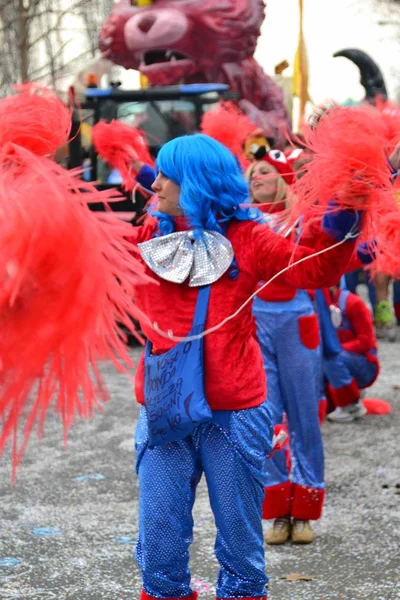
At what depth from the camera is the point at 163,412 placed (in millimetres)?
2951

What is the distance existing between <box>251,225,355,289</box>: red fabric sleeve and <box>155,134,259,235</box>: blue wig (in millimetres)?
144

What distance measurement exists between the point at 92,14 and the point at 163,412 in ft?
80.3

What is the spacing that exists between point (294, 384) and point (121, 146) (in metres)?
1.34

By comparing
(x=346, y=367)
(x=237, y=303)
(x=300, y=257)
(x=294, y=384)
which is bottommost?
(x=346, y=367)

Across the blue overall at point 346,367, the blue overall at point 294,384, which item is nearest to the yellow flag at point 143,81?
the blue overall at point 346,367

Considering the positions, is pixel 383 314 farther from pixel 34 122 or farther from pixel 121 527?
pixel 34 122

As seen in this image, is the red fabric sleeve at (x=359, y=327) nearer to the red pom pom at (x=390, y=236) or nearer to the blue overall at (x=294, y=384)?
the blue overall at (x=294, y=384)

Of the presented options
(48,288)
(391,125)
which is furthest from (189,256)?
(48,288)

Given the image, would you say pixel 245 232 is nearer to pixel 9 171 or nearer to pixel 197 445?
pixel 197 445

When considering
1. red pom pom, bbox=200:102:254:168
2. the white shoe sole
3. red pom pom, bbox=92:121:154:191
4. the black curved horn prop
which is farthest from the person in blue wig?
the black curved horn prop

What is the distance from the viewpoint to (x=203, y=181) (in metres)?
3.03

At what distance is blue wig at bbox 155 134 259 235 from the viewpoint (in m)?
3.03

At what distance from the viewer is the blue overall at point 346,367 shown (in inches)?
265

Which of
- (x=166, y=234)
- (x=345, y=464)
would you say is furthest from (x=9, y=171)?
(x=345, y=464)
